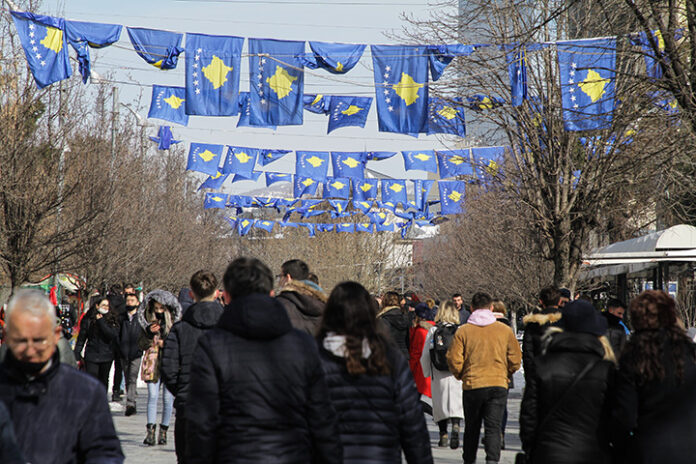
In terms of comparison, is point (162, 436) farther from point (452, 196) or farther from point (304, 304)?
point (452, 196)

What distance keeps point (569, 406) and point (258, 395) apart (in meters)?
2.21

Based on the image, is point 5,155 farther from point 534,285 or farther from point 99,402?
point 534,285

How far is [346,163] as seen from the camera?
29828 mm

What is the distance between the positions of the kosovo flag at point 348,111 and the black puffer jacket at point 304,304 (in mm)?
13738

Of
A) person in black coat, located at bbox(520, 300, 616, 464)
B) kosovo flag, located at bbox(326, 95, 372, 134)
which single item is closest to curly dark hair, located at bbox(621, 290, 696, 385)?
person in black coat, located at bbox(520, 300, 616, 464)

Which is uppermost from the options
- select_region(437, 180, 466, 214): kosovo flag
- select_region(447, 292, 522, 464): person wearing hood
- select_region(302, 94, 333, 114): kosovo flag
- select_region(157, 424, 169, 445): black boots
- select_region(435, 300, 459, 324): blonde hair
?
select_region(302, 94, 333, 114): kosovo flag

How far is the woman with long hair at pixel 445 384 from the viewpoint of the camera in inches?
480

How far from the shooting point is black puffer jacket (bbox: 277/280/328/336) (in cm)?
742

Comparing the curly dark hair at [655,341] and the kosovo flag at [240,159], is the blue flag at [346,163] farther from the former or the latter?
the curly dark hair at [655,341]

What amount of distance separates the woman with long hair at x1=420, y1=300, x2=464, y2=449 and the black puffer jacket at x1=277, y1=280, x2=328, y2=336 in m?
4.95

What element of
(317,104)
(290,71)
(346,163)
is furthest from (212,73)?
Answer: (346,163)

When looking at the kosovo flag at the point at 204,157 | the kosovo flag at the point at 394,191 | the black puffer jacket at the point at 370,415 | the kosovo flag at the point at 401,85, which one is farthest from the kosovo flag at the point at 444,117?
the kosovo flag at the point at 394,191

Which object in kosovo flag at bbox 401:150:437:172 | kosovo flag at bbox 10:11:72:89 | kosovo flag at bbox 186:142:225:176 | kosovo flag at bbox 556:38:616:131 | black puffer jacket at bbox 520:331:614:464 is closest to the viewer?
black puffer jacket at bbox 520:331:614:464

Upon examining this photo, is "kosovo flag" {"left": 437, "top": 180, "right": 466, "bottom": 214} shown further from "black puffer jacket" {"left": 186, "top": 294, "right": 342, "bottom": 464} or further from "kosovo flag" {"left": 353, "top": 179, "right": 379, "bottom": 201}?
"black puffer jacket" {"left": 186, "top": 294, "right": 342, "bottom": 464}
